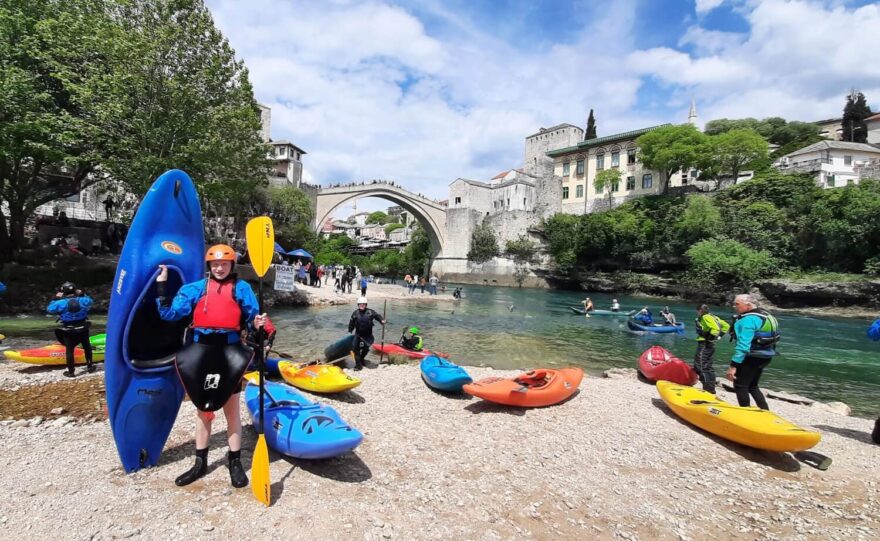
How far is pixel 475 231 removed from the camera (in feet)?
194

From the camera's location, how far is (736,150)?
130 ft

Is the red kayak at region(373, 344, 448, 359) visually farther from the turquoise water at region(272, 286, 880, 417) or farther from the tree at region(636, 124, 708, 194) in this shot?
the tree at region(636, 124, 708, 194)

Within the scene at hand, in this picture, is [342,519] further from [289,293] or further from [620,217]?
[620,217]

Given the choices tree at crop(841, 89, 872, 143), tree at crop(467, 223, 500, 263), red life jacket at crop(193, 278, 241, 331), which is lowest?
red life jacket at crop(193, 278, 241, 331)

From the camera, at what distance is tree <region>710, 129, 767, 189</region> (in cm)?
3934

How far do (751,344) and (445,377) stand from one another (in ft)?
14.3

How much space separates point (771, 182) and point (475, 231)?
109 ft

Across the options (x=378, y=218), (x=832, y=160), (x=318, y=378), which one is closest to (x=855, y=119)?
(x=832, y=160)

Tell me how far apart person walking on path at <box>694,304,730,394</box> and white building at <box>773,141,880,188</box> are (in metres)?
40.0

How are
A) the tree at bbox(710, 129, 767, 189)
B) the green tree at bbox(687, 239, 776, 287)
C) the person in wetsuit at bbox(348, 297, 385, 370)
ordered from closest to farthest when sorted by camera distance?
1. the person in wetsuit at bbox(348, 297, 385, 370)
2. the green tree at bbox(687, 239, 776, 287)
3. the tree at bbox(710, 129, 767, 189)

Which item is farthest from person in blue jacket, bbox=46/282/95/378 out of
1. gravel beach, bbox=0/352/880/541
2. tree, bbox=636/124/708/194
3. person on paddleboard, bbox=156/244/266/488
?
tree, bbox=636/124/708/194

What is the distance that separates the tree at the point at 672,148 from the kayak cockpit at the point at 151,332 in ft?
154

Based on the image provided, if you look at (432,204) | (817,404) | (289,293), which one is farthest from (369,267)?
(817,404)

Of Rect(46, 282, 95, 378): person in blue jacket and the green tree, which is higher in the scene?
the green tree
